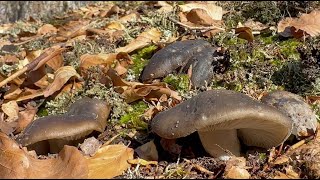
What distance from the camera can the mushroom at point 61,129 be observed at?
265 centimetres

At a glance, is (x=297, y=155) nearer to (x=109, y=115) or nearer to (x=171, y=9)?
(x=109, y=115)

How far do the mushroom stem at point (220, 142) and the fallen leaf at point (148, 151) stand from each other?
269 millimetres

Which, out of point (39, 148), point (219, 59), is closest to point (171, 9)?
point (219, 59)

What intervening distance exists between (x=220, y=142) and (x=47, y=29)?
349cm

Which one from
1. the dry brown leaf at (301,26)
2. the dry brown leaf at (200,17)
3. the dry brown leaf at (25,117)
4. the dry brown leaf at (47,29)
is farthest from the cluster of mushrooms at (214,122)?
the dry brown leaf at (47,29)

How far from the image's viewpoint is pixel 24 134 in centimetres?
275

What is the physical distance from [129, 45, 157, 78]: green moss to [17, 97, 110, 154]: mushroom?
88cm

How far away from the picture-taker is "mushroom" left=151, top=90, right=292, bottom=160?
2.29 metres

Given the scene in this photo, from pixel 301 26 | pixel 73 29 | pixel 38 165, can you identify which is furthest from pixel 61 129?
pixel 73 29

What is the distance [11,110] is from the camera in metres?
3.54

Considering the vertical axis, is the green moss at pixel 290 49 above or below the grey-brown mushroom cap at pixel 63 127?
above

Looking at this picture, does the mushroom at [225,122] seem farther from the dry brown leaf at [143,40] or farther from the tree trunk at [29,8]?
the tree trunk at [29,8]

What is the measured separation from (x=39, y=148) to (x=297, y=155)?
145 cm

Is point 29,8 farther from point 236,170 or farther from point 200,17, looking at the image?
point 236,170
